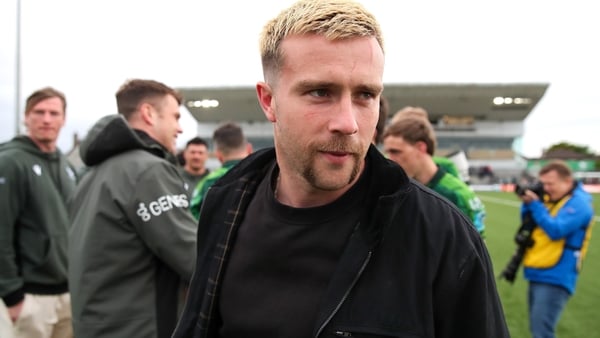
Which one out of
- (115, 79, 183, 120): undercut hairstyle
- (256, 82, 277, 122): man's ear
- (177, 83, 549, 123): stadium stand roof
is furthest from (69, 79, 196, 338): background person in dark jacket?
(177, 83, 549, 123): stadium stand roof

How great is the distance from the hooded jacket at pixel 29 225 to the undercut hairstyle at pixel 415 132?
2.63m

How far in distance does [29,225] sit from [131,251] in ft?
5.05

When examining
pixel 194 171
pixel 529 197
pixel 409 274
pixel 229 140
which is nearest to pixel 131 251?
pixel 409 274

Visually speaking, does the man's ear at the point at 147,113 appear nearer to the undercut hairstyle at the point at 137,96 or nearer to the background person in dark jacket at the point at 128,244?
the undercut hairstyle at the point at 137,96

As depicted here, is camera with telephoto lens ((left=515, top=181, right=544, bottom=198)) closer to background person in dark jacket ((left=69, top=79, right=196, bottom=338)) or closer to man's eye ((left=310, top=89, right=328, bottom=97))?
background person in dark jacket ((left=69, top=79, right=196, bottom=338))

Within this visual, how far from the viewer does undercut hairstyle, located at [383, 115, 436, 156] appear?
327cm

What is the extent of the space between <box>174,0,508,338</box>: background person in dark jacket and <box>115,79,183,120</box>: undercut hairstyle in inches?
53.4

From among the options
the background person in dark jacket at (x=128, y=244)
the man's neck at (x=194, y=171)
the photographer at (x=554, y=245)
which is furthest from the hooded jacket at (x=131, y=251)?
the man's neck at (x=194, y=171)

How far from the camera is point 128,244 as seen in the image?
2148mm

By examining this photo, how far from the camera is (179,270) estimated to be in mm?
2115

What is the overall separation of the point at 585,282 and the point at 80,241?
25.2 ft

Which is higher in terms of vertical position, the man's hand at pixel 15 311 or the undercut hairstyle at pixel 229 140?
the undercut hairstyle at pixel 229 140

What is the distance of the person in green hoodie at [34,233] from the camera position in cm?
301

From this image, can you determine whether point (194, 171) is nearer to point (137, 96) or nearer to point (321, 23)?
point (137, 96)
